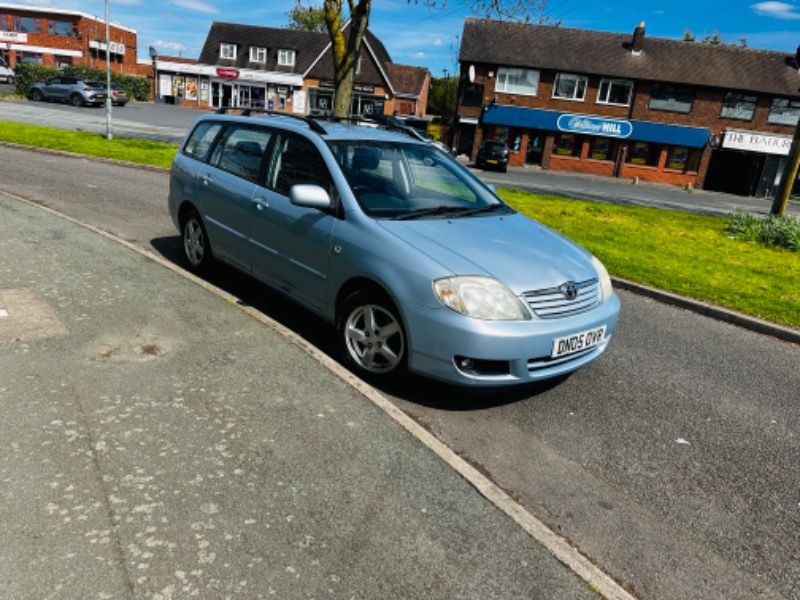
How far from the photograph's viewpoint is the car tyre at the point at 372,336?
4082 millimetres

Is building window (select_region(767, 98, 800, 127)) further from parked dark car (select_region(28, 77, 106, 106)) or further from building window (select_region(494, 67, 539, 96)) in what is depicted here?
parked dark car (select_region(28, 77, 106, 106))

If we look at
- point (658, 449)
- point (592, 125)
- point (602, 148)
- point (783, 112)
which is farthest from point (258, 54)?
point (658, 449)

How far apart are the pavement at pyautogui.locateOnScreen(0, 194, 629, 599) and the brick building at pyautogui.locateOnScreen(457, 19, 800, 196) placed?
3593cm

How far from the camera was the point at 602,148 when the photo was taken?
126ft

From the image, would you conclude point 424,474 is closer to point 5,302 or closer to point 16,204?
point 5,302

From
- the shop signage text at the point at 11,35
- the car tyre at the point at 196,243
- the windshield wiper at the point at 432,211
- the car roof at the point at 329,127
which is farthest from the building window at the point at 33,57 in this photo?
the windshield wiper at the point at 432,211

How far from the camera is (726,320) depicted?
6742 mm

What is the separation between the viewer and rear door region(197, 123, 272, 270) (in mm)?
5395

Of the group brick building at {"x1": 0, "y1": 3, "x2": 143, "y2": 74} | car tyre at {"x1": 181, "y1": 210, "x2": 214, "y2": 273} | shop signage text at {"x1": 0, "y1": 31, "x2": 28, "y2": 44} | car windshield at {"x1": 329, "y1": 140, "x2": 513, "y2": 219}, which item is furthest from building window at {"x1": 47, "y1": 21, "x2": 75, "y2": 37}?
car windshield at {"x1": 329, "y1": 140, "x2": 513, "y2": 219}

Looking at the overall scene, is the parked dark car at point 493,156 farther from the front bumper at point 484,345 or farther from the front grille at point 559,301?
the front bumper at point 484,345

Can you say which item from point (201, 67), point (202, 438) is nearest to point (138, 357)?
point (202, 438)

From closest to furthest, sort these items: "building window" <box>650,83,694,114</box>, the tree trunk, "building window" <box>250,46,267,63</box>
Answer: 1. the tree trunk
2. "building window" <box>650,83,694,114</box>
3. "building window" <box>250,46,267,63</box>

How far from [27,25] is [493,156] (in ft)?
176

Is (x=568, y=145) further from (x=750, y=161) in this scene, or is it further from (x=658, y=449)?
(x=658, y=449)
